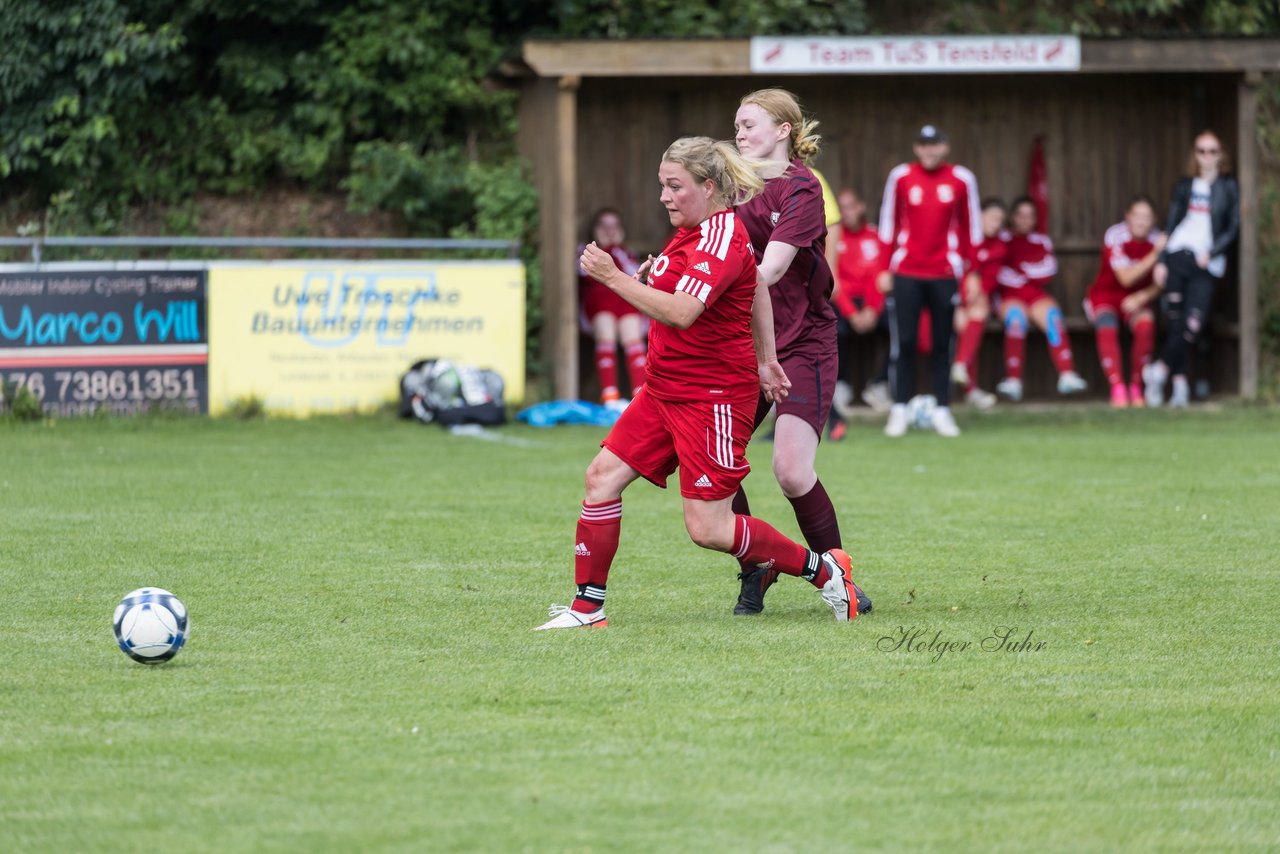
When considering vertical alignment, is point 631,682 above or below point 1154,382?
above

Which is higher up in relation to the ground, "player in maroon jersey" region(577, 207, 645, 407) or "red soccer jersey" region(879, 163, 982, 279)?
"red soccer jersey" region(879, 163, 982, 279)

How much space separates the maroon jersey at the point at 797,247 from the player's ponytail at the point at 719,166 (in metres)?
0.59

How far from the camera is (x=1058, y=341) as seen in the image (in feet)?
55.0

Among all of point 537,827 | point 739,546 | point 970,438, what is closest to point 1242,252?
point 970,438

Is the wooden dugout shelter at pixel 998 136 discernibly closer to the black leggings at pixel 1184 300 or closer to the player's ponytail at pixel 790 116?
the black leggings at pixel 1184 300

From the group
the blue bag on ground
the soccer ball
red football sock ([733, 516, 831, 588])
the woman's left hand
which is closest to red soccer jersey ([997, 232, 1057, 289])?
the blue bag on ground

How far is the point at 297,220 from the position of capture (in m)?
18.9

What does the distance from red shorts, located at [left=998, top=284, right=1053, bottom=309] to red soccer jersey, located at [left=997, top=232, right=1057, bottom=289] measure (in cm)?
3

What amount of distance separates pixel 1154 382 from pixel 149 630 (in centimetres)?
1264

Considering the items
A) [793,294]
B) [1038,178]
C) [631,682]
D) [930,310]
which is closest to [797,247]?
[793,294]

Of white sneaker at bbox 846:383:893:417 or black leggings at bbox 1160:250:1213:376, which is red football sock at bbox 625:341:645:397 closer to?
white sneaker at bbox 846:383:893:417

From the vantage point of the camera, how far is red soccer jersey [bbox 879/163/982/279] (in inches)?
551

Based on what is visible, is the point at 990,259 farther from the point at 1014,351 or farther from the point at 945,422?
the point at 945,422

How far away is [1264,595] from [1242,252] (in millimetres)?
10330
